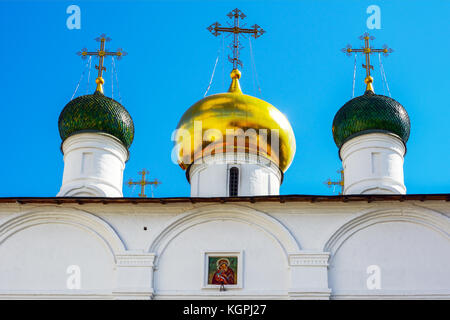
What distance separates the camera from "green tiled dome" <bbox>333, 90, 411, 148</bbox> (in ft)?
50.8

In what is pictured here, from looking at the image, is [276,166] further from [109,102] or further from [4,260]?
[4,260]

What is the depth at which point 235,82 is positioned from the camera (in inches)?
645

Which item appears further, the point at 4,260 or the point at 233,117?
the point at 233,117

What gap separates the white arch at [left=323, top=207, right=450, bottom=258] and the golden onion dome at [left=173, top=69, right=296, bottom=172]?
2607 millimetres

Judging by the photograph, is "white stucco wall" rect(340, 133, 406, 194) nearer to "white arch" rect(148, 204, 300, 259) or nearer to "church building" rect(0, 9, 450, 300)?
"church building" rect(0, 9, 450, 300)

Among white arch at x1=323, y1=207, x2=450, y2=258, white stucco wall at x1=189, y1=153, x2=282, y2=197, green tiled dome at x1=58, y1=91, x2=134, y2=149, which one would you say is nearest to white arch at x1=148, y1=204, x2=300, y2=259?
white arch at x1=323, y1=207, x2=450, y2=258

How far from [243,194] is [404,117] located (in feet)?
10.4

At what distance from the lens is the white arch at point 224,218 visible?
13.0 meters

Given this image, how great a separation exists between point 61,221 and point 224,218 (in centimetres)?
231

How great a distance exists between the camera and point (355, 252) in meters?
12.8

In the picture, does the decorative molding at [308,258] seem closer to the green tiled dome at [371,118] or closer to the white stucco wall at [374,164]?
the white stucco wall at [374,164]

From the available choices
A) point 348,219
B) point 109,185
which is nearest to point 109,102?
point 109,185

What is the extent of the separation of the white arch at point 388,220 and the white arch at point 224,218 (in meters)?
0.55
